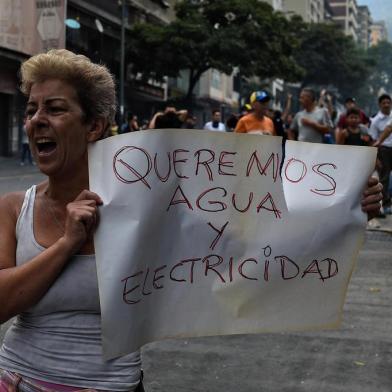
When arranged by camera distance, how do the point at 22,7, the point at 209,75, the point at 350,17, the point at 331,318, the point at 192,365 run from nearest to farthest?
the point at 331,318
the point at 192,365
the point at 22,7
the point at 209,75
the point at 350,17

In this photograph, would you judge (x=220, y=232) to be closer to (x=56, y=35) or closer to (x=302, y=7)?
(x=56, y=35)

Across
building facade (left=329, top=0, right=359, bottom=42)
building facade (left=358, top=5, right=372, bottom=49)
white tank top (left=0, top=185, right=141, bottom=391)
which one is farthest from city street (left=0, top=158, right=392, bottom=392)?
building facade (left=358, top=5, right=372, bottom=49)

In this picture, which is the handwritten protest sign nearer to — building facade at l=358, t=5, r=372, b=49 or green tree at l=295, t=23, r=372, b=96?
green tree at l=295, t=23, r=372, b=96

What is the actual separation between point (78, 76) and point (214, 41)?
3393cm

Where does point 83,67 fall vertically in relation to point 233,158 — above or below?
above

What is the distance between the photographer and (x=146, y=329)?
5.88 feet

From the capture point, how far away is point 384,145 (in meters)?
10.7

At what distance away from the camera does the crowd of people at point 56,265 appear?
1769 millimetres

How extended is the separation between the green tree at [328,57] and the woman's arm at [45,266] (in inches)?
2612

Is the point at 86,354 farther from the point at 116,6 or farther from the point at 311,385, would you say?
the point at 116,6

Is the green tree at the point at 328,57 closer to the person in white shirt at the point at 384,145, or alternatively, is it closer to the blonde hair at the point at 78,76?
the person in white shirt at the point at 384,145

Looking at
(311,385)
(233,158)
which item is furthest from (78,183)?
(311,385)

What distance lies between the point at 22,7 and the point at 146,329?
26421 mm

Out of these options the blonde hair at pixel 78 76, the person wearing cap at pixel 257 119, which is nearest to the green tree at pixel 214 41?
the person wearing cap at pixel 257 119
